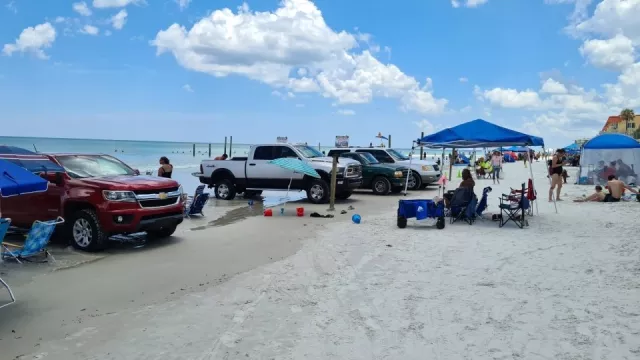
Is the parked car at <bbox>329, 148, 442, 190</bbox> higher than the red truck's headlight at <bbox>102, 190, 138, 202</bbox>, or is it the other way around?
the parked car at <bbox>329, 148, 442, 190</bbox>

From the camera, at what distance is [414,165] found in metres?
20.2

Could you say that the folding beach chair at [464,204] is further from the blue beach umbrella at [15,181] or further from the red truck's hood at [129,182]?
the blue beach umbrella at [15,181]

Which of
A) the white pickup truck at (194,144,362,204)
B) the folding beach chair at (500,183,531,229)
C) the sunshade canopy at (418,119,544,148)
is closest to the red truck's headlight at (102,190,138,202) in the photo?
the white pickup truck at (194,144,362,204)

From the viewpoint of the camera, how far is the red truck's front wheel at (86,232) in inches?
311

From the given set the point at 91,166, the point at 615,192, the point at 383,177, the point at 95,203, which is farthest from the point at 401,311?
the point at 383,177

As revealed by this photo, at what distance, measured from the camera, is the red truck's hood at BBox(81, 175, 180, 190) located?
7.95 m

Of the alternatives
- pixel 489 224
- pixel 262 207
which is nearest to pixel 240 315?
pixel 489 224

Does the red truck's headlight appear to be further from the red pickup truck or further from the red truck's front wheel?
the red truck's front wheel

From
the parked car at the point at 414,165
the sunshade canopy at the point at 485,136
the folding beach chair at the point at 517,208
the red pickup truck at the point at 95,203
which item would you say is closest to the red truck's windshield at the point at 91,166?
the red pickup truck at the point at 95,203

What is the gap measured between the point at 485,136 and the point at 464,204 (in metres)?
2.02

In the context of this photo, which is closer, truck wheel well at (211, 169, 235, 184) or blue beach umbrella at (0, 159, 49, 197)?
blue beach umbrella at (0, 159, 49, 197)

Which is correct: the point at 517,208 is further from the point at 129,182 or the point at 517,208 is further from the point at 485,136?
the point at 129,182

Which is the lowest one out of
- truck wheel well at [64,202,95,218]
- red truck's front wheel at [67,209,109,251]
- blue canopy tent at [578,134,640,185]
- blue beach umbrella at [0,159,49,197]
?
red truck's front wheel at [67,209,109,251]

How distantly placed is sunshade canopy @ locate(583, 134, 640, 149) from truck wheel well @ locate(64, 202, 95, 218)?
818 inches
